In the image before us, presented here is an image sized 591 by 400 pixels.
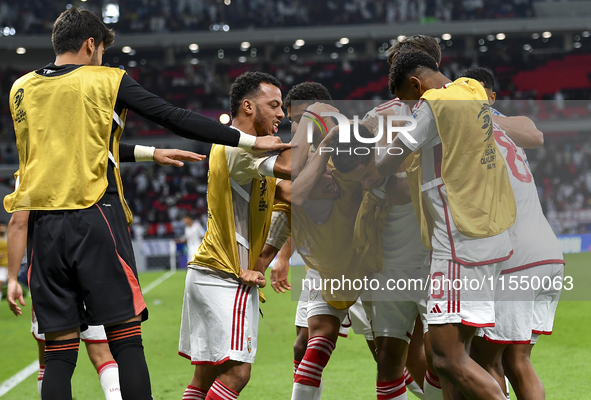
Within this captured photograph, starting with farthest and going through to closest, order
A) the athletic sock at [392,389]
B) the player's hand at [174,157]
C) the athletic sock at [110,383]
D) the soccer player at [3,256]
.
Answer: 1. the soccer player at [3,256]
2. the athletic sock at [110,383]
3. the athletic sock at [392,389]
4. the player's hand at [174,157]

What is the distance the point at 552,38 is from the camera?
35281mm

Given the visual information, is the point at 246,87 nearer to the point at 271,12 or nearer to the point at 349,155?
the point at 349,155

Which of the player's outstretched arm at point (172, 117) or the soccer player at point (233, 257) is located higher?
the player's outstretched arm at point (172, 117)

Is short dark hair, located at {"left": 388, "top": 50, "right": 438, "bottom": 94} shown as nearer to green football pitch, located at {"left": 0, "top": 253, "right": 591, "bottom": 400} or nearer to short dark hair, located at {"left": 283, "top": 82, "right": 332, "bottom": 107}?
short dark hair, located at {"left": 283, "top": 82, "right": 332, "bottom": 107}

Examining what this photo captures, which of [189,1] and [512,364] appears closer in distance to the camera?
[512,364]

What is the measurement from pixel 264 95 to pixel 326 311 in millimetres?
1504

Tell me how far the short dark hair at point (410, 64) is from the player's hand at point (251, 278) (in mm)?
1353

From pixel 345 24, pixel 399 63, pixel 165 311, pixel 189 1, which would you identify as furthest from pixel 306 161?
pixel 189 1

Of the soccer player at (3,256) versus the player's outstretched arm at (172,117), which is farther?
the soccer player at (3,256)

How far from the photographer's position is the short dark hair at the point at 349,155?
3641mm

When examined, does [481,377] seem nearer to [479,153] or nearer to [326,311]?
[479,153]

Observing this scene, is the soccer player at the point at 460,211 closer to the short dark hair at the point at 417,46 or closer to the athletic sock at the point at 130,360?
the short dark hair at the point at 417,46

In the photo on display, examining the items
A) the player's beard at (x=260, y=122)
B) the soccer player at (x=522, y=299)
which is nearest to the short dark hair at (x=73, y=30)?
the player's beard at (x=260, y=122)

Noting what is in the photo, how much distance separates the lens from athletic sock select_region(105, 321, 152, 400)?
283cm
